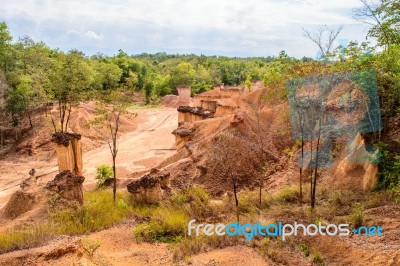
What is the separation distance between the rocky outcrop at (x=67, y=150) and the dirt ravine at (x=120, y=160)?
1752 millimetres

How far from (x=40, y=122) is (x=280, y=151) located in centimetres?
1879

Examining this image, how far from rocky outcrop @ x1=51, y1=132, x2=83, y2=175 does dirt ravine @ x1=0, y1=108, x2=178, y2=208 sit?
1.75 meters

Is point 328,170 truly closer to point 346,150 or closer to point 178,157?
point 346,150

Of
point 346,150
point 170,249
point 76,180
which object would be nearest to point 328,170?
point 346,150

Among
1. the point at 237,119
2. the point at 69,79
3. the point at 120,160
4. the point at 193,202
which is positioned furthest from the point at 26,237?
the point at 69,79

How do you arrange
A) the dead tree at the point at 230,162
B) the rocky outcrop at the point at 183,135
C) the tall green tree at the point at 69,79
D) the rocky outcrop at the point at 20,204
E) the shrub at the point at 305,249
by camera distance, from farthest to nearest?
the tall green tree at the point at 69,79, the rocky outcrop at the point at 183,135, the dead tree at the point at 230,162, the rocky outcrop at the point at 20,204, the shrub at the point at 305,249

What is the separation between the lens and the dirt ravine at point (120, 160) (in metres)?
19.4

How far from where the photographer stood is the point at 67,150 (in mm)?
14898

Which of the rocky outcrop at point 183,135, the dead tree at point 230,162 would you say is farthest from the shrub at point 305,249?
the rocky outcrop at point 183,135

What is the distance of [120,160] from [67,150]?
23.6 feet

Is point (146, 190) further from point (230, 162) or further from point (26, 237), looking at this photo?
point (26, 237)

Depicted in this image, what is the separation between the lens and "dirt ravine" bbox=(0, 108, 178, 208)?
1941 centimetres

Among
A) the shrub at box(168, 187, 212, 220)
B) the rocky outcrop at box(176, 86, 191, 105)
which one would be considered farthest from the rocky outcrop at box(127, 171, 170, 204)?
the rocky outcrop at box(176, 86, 191, 105)

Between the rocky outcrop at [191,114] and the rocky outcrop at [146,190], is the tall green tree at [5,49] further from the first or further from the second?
the rocky outcrop at [146,190]
